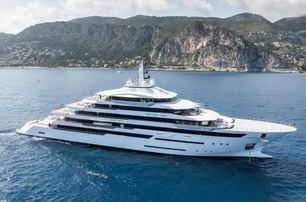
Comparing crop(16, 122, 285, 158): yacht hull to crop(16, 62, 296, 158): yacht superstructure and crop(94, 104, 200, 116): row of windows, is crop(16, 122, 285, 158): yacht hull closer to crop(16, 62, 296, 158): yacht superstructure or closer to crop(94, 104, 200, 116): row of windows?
crop(16, 62, 296, 158): yacht superstructure

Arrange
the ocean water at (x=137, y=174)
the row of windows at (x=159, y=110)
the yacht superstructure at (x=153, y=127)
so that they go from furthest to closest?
the row of windows at (x=159, y=110) → the yacht superstructure at (x=153, y=127) → the ocean water at (x=137, y=174)

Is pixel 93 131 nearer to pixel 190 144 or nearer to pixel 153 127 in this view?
pixel 153 127

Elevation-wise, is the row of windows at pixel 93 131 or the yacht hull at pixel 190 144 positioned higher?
the row of windows at pixel 93 131

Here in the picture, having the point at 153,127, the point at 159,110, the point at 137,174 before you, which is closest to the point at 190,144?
the point at 153,127

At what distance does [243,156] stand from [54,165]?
19.9 meters

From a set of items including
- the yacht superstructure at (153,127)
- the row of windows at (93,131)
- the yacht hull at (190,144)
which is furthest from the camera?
the row of windows at (93,131)

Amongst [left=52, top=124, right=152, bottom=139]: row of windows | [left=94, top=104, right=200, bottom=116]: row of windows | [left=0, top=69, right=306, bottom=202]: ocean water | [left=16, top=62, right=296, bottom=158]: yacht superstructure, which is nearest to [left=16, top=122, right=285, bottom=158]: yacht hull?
[left=16, top=62, right=296, bottom=158]: yacht superstructure

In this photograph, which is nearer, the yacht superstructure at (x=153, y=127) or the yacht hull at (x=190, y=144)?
the yacht hull at (x=190, y=144)

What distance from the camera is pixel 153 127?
34.8 m

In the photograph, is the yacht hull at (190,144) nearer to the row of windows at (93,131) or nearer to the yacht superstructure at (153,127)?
the yacht superstructure at (153,127)

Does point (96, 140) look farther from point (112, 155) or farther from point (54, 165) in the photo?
point (54, 165)

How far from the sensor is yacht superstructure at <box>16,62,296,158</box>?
33062mm

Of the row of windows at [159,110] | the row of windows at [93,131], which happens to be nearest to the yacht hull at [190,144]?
the row of windows at [93,131]

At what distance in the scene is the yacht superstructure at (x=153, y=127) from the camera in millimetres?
33062
